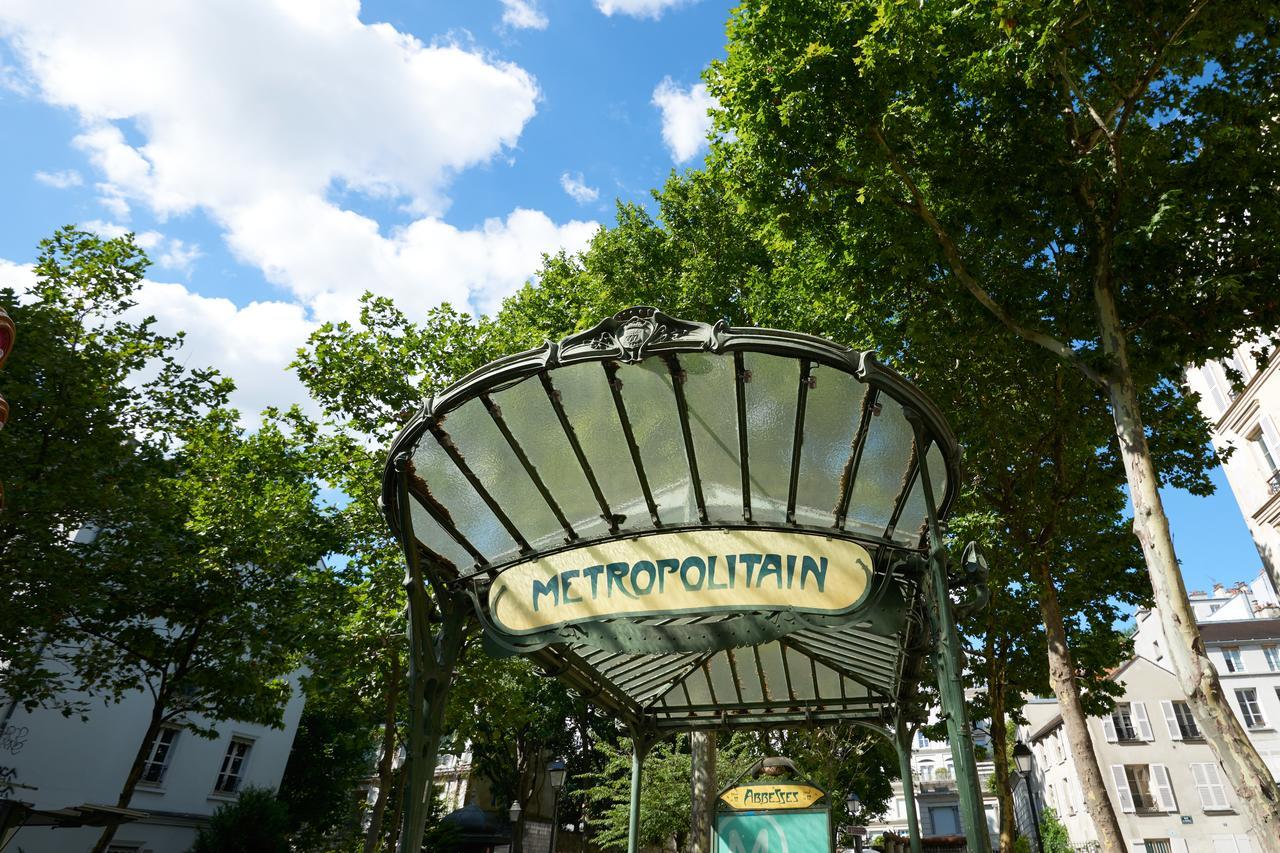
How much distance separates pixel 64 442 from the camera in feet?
40.5

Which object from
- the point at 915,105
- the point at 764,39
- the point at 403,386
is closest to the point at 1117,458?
the point at 915,105

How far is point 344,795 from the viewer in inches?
997

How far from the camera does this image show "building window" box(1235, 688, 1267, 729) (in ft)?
103

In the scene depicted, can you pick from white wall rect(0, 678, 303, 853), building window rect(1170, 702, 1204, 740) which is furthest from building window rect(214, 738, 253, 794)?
building window rect(1170, 702, 1204, 740)

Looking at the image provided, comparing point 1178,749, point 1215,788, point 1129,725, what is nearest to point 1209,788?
point 1215,788

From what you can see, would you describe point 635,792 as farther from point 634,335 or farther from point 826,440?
point 634,335

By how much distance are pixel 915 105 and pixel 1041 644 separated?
1054cm

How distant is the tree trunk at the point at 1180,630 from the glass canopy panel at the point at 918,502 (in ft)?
13.8

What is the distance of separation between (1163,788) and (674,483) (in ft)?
122

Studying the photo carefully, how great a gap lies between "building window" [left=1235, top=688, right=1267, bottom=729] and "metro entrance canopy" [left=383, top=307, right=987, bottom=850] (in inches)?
1489

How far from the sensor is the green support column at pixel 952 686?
3.61m

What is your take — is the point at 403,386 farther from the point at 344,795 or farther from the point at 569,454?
the point at 344,795

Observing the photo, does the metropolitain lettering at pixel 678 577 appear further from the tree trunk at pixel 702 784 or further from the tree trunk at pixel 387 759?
the tree trunk at pixel 387 759

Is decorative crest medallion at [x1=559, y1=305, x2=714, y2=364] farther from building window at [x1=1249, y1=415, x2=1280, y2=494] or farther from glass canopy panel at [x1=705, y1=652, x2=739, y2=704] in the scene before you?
building window at [x1=1249, y1=415, x2=1280, y2=494]
